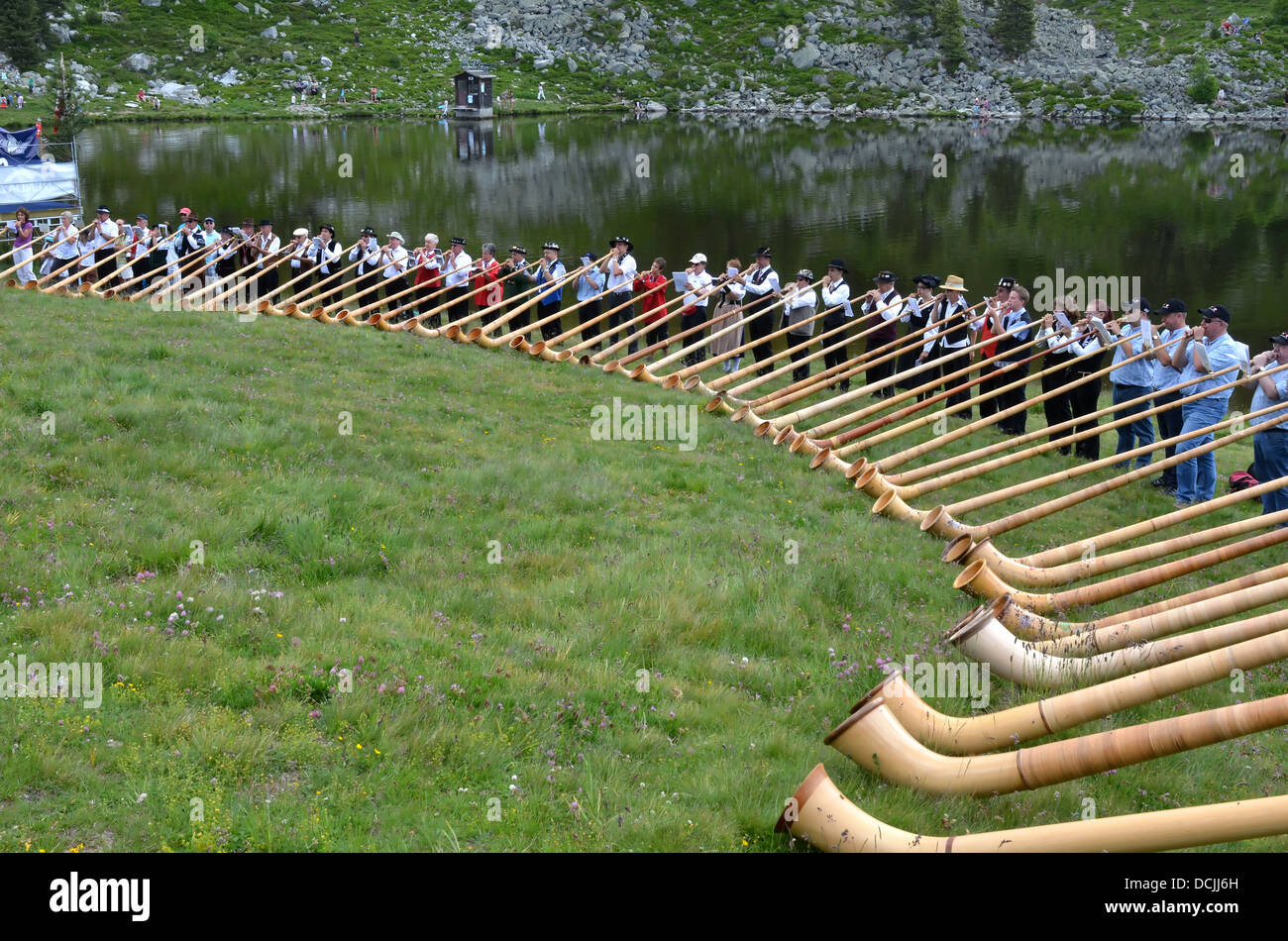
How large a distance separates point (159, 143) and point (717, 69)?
202ft

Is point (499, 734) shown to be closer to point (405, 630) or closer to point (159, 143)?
point (405, 630)

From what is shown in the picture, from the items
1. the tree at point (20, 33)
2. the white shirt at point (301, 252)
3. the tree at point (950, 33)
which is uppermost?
the tree at point (950, 33)

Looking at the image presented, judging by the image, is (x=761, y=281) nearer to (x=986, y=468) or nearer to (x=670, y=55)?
A: (x=986, y=468)

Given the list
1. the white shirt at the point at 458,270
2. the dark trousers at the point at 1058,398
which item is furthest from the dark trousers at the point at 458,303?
the dark trousers at the point at 1058,398

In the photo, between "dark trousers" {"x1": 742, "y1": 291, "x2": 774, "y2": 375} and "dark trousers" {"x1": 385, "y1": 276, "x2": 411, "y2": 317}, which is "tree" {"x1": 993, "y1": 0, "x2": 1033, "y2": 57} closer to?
"dark trousers" {"x1": 742, "y1": 291, "x2": 774, "y2": 375}

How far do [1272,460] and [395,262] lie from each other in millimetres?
16801

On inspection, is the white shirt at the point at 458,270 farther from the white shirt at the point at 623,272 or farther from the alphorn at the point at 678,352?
the alphorn at the point at 678,352

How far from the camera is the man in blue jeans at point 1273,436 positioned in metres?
13.2

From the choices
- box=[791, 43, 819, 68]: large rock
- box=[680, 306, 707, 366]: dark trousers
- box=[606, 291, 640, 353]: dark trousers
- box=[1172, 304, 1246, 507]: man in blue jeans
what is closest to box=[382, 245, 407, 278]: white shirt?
box=[606, 291, 640, 353]: dark trousers

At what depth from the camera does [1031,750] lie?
6492 millimetres

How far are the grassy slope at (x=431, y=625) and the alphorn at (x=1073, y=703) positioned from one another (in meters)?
0.44

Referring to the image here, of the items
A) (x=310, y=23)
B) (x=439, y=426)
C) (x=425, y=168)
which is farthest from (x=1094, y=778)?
(x=310, y=23)

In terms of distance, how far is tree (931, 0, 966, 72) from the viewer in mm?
113750

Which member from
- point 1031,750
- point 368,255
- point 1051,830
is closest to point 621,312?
point 368,255
